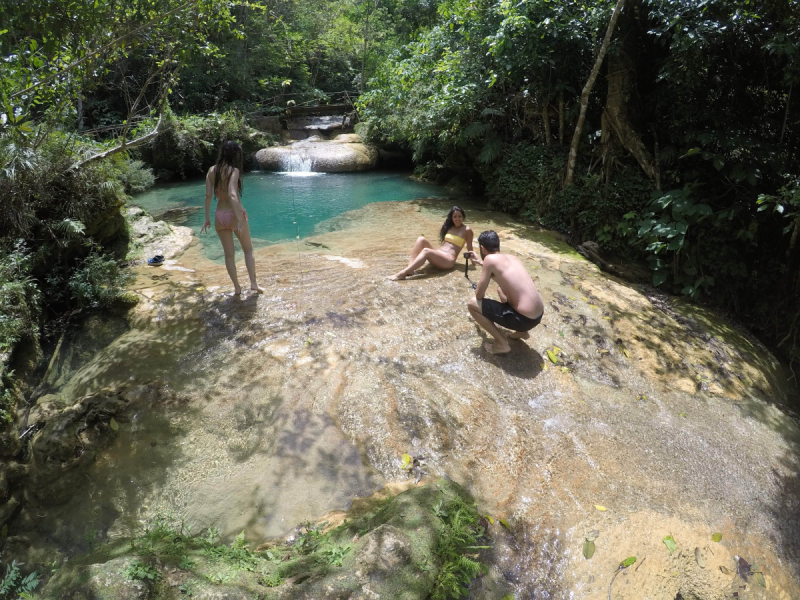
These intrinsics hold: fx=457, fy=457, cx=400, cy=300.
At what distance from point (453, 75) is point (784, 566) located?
11.2 m

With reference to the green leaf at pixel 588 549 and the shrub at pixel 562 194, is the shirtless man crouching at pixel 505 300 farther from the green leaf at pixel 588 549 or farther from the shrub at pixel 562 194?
the shrub at pixel 562 194

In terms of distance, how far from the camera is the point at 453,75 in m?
11.4

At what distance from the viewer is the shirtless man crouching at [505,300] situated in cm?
445

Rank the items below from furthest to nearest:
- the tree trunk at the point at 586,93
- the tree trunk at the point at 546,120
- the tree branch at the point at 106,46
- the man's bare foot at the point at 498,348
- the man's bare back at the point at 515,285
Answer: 1. the tree trunk at the point at 546,120
2. the tree trunk at the point at 586,93
3. the tree branch at the point at 106,46
4. the man's bare foot at the point at 498,348
5. the man's bare back at the point at 515,285

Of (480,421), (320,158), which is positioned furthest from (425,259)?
(320,158)

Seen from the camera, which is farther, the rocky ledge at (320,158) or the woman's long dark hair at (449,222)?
the rocky ledge at (320,158)

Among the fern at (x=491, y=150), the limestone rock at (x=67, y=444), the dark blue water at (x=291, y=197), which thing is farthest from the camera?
the fern at (x=491, y=150)

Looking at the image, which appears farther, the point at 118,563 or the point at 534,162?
the point at 534,162

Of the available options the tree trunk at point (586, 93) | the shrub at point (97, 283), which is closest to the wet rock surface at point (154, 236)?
the shrub at point (97, 283)

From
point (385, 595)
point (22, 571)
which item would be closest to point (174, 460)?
point (22, 571)

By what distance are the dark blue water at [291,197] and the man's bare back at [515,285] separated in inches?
206

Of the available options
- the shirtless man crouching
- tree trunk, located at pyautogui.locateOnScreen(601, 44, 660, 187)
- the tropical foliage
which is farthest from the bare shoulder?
tree trunk, located at pyautogui.locateOnScreen(601, 44, 660, 187)

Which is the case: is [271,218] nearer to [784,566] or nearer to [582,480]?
[582,480]

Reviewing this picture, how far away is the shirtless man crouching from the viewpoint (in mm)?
4453
